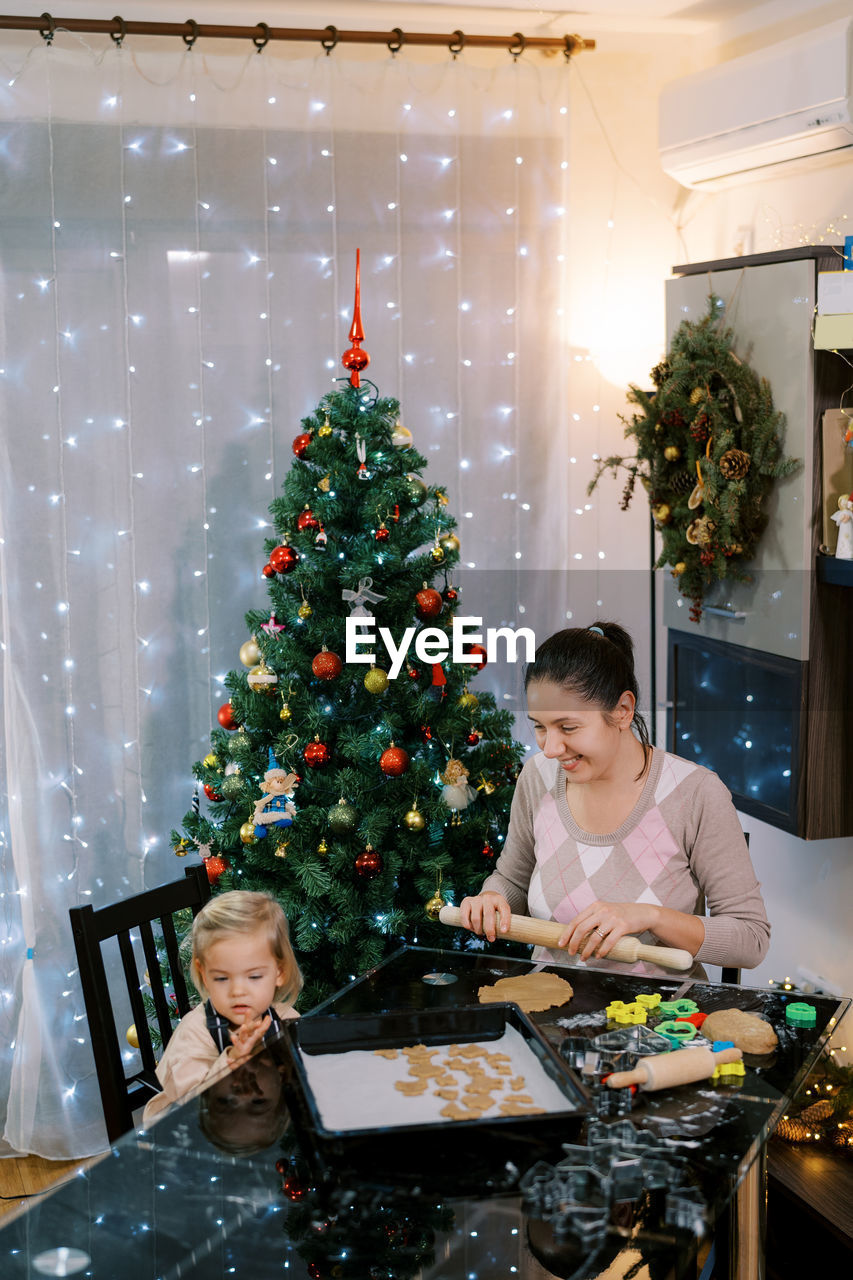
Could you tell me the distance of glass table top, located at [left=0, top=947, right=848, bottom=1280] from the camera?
1.12 metres

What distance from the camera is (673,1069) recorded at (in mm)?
1458

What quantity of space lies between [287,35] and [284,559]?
1403 mm

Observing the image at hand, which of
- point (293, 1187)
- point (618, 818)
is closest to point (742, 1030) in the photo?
point (618, 818)

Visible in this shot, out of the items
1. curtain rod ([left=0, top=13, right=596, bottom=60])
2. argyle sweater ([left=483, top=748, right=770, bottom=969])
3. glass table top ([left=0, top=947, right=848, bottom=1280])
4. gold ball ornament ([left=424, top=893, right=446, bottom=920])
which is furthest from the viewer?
curtain rod ([left=0, top=13, right=596, bottom=60])

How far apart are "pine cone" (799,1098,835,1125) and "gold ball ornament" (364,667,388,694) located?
1.31 m

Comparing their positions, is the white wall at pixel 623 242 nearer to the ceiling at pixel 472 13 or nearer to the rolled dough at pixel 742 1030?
the ceiling at pixel 472 13

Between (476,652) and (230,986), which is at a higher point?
(476,652)

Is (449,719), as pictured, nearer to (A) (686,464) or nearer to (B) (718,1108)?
(A) (686,464)

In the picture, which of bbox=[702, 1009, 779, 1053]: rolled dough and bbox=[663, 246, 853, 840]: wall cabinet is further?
bbox=[663, 246, 853, 840]: wall cabinet

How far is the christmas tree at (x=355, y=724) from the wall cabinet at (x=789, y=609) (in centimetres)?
61

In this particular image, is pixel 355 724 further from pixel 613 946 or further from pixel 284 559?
pixel 613 946

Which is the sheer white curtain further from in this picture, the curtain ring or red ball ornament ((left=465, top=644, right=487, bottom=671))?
red ball ornament ((left=465, top=644, right=487, bottom=671))

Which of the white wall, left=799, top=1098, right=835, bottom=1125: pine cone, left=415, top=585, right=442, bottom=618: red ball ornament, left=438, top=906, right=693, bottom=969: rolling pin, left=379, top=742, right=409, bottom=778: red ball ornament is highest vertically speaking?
the white wall
